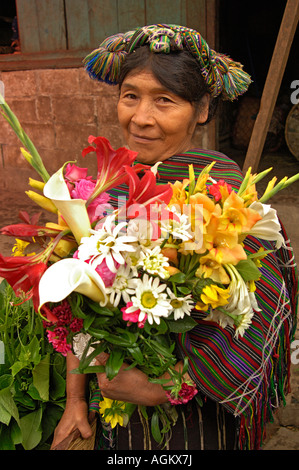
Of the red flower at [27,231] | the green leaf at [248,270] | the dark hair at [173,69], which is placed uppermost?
the dark hair at [173,69]

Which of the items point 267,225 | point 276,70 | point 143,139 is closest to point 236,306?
point 267,225

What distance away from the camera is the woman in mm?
1119

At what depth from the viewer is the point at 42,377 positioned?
4.31 ft

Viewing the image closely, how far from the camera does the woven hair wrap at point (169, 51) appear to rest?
1315 mm

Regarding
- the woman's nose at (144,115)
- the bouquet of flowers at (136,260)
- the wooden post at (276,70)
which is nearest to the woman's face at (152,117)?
the woman's nose at (144,115)

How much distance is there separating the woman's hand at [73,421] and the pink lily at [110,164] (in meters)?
0.72

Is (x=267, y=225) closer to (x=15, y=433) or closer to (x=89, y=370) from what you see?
(x=89, y=370)

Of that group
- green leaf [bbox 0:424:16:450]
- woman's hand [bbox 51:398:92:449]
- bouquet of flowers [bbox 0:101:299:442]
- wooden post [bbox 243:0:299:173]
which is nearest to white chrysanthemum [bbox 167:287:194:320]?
bouquet of flowers [bbox 0:101:299:442]

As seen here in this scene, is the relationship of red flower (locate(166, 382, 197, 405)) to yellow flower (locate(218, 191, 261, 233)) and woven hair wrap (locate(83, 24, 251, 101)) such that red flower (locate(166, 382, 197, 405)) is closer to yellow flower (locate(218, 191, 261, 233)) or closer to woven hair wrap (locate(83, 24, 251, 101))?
yellow flower (locate(218, 191, 261, 233))

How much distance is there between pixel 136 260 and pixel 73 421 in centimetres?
70

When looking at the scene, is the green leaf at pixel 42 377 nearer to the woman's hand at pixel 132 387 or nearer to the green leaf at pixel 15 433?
the green leaf at pixel 15 433

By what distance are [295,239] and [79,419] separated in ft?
9.39

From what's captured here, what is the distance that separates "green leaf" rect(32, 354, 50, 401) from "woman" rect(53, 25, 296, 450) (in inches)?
2.8

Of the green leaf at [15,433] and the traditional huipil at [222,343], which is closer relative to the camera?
the traditional huipil at [222,343]
